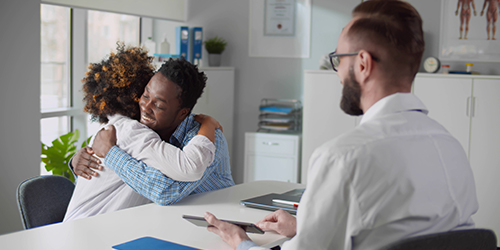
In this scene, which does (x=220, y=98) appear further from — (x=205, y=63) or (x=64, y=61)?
(x=64, y=61)

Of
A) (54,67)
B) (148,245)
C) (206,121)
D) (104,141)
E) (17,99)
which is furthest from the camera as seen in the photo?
(54,67)

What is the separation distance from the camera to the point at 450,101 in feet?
12.4

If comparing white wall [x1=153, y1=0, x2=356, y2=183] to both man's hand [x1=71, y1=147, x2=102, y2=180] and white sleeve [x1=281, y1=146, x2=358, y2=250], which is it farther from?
white sleeve [x1=281, y1=146, x2=358, y2=250]

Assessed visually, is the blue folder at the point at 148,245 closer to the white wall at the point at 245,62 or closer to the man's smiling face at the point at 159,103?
the man's smiling face at the point at 159,103

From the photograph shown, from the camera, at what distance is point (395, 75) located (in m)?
1.09

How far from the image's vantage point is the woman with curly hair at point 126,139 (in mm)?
1717


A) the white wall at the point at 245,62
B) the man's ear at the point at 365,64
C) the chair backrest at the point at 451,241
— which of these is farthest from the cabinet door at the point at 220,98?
the chair backrest at the point at 451,241

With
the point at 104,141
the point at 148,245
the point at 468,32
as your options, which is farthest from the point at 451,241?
the point at 468,32

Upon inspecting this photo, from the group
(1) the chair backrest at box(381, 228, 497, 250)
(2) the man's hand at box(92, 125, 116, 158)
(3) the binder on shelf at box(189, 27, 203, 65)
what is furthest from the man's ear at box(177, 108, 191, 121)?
(3) the binder on shelf at box(189, 27, 203, 65)

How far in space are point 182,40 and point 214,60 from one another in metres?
0.37

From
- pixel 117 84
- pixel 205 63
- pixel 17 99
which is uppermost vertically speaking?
pixel 205 63

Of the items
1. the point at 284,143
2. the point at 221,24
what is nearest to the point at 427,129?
the point at 284,143

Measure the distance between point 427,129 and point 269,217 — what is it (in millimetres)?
643

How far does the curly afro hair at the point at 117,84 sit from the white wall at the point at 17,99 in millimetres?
1171
